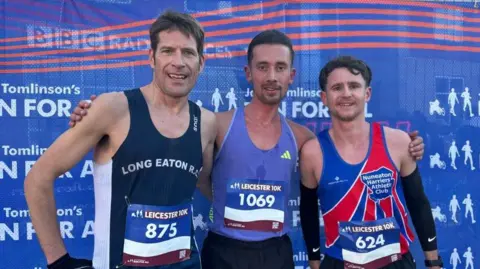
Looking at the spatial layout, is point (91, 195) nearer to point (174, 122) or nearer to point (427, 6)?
point (174, 122)

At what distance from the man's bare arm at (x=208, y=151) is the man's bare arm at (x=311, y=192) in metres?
0.61

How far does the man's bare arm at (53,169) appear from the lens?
1915 millimetres

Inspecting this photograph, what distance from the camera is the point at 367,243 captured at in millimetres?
2449

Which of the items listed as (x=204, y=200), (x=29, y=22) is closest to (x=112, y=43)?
(x=29, y=22)

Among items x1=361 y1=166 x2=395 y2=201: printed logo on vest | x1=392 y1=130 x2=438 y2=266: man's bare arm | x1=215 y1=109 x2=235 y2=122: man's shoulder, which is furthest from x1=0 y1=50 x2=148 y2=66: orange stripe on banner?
x1=392 y1=130 x2=438 y2=266: man's bare arm

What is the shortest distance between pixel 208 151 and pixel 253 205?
425 millimetres

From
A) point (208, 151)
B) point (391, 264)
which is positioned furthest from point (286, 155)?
point (391, 264)

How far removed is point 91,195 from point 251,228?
4.08ft

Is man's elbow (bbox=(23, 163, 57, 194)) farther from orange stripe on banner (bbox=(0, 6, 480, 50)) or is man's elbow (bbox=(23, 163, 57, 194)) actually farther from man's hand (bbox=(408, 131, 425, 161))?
man's hand (bbox=(408, 131, 425, 161))

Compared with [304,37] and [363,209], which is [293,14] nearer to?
[304,37]

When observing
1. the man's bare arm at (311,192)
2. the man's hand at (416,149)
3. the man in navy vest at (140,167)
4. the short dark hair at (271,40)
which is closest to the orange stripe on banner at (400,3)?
the short dark hair at (271,40)

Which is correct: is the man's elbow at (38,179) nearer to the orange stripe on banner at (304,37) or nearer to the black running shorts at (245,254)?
the black running shorts at (245,254)

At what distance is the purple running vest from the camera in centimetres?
249

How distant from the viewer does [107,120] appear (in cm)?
197
